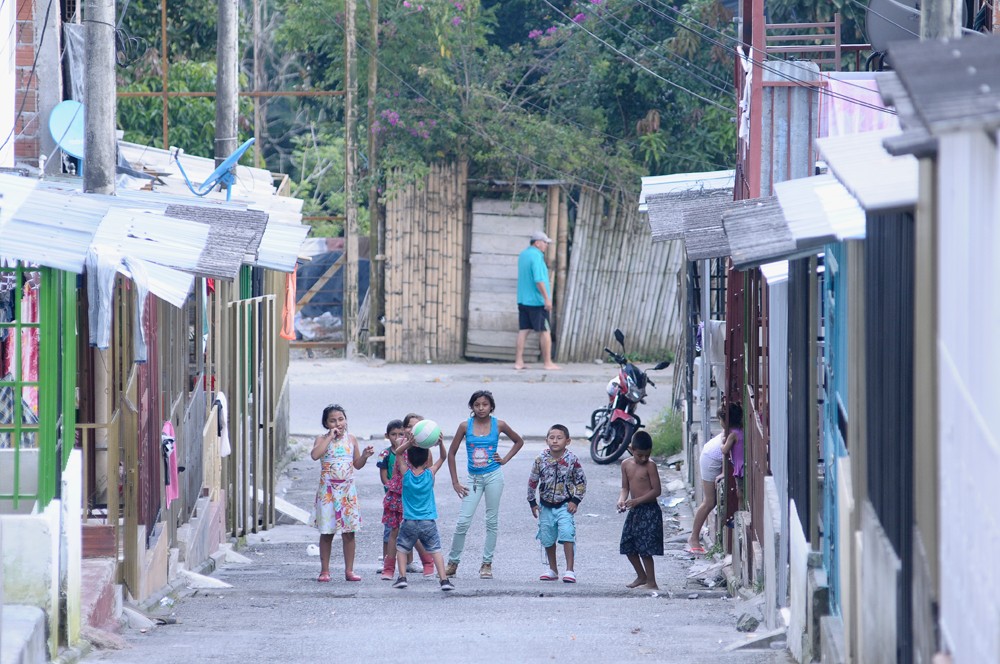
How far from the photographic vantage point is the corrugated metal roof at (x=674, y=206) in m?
8.77

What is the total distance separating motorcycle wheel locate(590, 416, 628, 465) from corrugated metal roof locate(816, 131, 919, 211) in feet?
30.2

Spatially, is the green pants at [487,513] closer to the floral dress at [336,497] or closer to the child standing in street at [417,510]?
the child standing in street at [417,510]

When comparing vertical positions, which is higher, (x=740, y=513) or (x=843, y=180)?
(x=843, y=180)

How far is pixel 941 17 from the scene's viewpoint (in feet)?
20.8

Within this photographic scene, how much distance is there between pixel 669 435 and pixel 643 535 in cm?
515

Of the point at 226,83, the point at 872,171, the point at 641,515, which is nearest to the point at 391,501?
the point at 641,515

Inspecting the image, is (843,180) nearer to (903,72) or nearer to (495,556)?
(903,72)

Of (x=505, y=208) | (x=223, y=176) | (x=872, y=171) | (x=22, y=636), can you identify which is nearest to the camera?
(x=872, y=171)

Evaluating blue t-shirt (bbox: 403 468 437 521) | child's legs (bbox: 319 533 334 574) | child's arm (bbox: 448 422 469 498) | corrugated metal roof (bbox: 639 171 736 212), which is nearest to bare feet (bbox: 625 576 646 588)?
child's arm (bbox: 448 422 469 498)

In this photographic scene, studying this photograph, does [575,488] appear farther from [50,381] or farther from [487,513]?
[50,381]

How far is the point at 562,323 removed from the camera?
1791 centimetres

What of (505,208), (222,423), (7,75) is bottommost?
(222,423)

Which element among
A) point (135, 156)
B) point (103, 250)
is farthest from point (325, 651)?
point (135, 156)

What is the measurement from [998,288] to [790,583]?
13.3 feet
